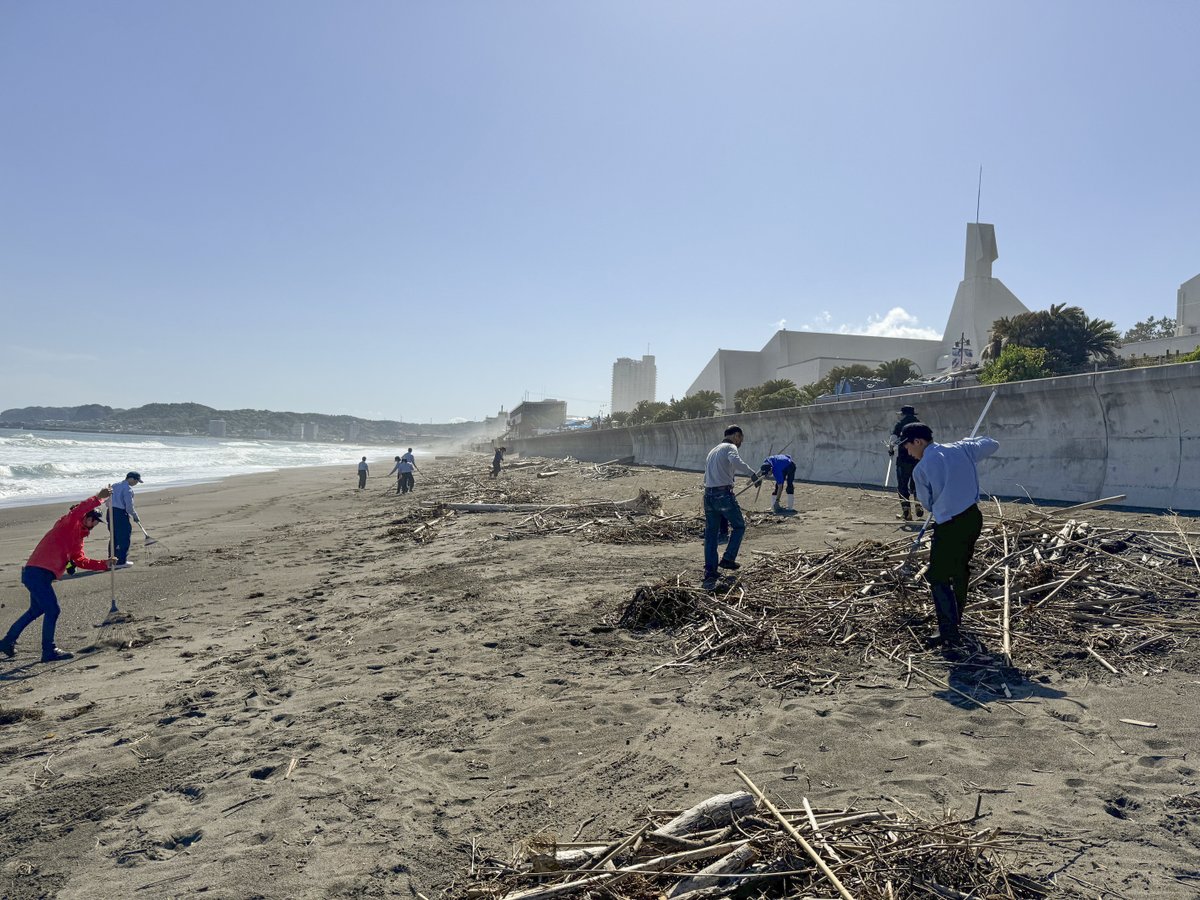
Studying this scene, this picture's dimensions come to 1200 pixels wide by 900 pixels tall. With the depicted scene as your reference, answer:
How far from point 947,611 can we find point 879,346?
91791 millimetres

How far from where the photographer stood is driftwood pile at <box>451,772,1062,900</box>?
260cm

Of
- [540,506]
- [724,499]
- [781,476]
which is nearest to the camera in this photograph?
[724,499]

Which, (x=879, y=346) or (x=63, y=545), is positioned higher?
(x=879, y=346)

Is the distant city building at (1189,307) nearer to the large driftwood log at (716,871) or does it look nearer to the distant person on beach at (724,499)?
the distant person on beach at (724,499)

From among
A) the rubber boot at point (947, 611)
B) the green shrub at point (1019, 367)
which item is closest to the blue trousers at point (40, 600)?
the rubber boot at point (947, 611)

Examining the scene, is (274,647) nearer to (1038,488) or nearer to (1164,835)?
(1164,835)

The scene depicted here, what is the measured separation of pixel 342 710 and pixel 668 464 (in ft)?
85.4

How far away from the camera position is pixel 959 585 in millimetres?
5371

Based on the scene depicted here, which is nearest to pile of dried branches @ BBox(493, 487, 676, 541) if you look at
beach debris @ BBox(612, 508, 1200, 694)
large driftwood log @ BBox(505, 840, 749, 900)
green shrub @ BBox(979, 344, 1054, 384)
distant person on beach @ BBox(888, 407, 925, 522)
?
distant person on beach @ BBox(888, 407, 925, 522)

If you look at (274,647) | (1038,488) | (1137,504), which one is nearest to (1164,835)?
(274,647)

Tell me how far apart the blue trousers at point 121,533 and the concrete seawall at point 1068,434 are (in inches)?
578

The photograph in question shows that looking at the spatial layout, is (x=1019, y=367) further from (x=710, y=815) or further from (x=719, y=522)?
(x=710, y=815)

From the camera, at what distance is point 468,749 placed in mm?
4203

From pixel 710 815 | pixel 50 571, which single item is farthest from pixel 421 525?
pixel 710 815
